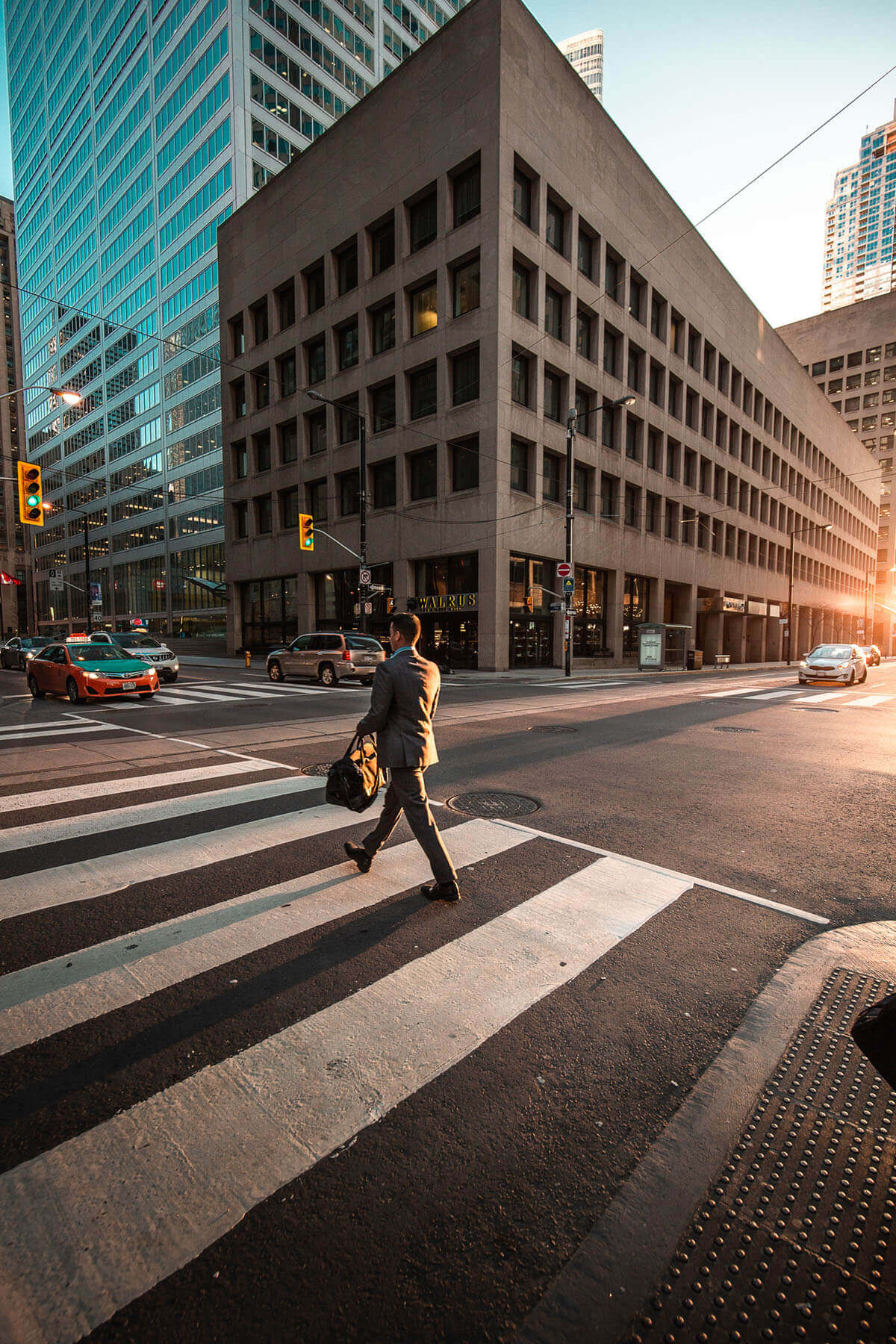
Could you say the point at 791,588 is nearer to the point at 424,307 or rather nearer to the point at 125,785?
the point at 424,307

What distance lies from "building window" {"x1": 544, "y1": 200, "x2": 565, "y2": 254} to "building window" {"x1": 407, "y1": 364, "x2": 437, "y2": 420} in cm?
807

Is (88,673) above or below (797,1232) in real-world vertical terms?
above

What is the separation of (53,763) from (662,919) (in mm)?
7549

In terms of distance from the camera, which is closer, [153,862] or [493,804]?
[153,862]

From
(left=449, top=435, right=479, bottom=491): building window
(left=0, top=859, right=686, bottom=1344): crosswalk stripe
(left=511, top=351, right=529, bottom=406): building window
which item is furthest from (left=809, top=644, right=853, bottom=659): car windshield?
(left=0, top=859, right=686, bottom=1344): crosswalk stripe

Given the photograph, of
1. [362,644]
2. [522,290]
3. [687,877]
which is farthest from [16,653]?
[687,877]

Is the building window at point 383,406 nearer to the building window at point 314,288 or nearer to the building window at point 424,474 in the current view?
the building window at point 424,474

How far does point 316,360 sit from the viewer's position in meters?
35.4

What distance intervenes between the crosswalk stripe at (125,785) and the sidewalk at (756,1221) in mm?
5148

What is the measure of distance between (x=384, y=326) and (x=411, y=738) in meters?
33.2

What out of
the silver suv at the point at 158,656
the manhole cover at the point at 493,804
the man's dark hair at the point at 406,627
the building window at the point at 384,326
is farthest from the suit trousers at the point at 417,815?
the building window at the point at 384,326

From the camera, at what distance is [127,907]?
3670 mm

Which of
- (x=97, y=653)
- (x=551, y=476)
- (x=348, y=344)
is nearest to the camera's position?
(x=97, y=653)

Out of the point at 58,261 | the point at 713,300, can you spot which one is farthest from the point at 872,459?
the point at 58,261
